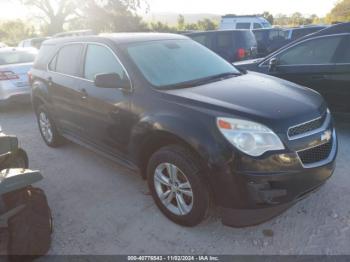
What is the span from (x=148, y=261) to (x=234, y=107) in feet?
4.75

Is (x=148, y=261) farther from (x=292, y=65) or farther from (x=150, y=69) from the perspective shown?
(x=292, y=65)

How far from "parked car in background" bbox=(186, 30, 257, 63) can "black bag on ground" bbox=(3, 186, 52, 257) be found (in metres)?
8.10

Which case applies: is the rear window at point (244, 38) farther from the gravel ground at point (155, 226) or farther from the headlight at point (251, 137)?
the headlight at point (251, 137)

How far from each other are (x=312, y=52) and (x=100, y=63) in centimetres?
328

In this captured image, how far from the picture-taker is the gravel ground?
2.82m

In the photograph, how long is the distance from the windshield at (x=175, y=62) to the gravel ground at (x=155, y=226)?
133 centimetres

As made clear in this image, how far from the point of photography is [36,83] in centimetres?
521

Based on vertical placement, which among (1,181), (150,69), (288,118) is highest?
(150,69)

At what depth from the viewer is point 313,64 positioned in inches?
199

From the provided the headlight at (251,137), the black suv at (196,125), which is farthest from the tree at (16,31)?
the headlight at (251,137)

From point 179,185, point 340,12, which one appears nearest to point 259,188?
point 179,185

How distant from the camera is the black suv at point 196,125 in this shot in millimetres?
2572

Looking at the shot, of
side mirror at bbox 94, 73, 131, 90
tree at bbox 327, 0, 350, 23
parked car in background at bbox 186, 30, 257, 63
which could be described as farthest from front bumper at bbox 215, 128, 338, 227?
tree at bbox 327, 0, 350, 23

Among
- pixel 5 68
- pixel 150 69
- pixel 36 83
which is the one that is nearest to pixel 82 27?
pixel 5 68
